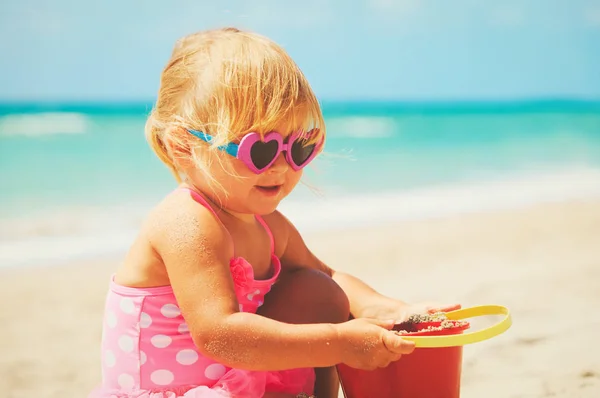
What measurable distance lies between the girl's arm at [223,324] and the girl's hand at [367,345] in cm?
2

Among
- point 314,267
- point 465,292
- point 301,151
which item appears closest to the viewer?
point 301,151

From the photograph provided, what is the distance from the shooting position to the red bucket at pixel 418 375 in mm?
1721

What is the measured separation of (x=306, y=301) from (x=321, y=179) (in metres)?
6.01

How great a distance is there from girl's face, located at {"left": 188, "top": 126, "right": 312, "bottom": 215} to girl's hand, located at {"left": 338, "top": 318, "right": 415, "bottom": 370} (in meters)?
0.39

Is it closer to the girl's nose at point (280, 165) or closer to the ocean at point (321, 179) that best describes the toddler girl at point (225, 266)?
the girl's nose at point (280, 165)

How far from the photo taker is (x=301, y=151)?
1.79 meters

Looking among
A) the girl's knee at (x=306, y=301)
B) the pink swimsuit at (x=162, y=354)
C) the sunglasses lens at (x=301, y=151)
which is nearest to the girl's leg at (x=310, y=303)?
the girl's knee at (x=306, y=301)

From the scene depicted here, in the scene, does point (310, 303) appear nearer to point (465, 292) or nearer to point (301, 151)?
point (301, 151)

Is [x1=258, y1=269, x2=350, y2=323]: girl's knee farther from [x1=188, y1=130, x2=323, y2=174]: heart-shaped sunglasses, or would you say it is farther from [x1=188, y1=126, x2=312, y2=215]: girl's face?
[x1=188, y1=130, x2=323, y2=174]: heart-shaped sunglasses

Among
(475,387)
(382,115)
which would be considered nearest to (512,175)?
(475,387)

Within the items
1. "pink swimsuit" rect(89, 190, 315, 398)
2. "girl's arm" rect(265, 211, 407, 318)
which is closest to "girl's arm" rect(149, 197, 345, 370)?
"pink swimsuit" rect(89, 190, 315, 398)

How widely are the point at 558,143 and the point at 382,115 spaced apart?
33.5 ft

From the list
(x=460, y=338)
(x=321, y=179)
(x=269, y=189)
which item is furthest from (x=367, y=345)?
(x=321, y=179)

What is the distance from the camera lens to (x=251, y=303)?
1.87m
